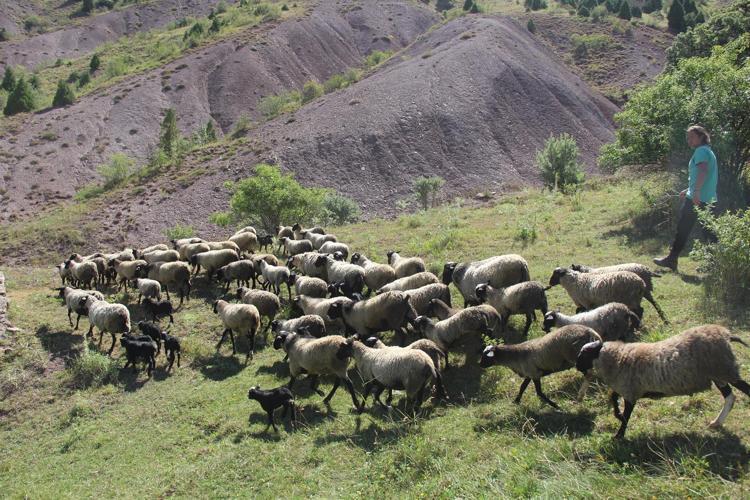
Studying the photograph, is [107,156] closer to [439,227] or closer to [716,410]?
[439,227]

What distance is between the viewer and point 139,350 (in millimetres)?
12141

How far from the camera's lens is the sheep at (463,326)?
9.59 meters

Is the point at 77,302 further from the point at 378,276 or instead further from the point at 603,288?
the point at 603,288

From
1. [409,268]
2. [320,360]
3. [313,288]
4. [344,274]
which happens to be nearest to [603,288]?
[320,360]

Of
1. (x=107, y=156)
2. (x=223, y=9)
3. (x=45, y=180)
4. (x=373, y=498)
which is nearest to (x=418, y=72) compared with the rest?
(x=107, y=156)

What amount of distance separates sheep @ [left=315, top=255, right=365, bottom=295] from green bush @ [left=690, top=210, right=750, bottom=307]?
7.76 metres

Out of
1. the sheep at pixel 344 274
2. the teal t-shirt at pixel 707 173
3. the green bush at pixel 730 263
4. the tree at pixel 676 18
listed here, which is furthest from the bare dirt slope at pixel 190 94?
the green bush at pixel 730 263

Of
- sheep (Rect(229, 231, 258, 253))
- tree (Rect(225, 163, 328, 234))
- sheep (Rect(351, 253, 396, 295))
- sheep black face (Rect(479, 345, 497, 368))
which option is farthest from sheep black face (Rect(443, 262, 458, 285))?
tree (Rect(225, 163, 328, 234))

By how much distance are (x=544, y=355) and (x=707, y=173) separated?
246 inches

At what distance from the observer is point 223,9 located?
11031 cm

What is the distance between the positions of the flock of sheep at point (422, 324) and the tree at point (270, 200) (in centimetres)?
873

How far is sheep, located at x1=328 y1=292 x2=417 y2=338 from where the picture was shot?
11.1 meters

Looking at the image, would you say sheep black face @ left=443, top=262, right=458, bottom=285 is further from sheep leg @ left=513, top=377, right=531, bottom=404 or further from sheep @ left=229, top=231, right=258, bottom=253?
sheep @ left=229, top=231, right=258, bottom=253

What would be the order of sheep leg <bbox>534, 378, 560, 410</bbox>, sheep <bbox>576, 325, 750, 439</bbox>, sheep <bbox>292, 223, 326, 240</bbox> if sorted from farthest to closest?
sheep <bbox>292, 223, 326, 240</bbox> → sheep leg <bbox>534, 378, 560, 410</bbox> → sheep <bbox>576, 325, 750, 439</bbox>
